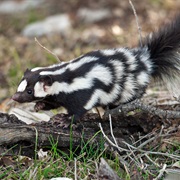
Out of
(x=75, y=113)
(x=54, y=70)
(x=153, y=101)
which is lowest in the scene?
(x=153, y=101)

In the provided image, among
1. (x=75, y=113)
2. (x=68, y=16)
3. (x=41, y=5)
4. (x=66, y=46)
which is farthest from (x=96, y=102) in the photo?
(x=41, y=5)

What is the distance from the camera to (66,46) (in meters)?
9.60

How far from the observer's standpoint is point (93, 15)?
1068 centimetres

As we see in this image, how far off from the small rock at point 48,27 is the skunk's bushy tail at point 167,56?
5400 mm

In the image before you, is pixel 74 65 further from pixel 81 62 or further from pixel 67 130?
pixel 67 130

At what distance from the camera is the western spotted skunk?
4.50m

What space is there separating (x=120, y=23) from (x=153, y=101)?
4.88 metres

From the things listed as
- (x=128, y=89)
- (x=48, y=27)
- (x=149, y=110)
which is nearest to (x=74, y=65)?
(x=128, y=89)

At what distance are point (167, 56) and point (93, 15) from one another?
5971 millimetres

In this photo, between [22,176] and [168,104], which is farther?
[168,104]

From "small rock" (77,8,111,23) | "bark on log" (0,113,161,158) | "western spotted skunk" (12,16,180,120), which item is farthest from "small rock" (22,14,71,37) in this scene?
"bark on log" (0,113,161,158)

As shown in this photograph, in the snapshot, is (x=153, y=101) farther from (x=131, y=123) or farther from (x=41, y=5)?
(x=41, y=5)

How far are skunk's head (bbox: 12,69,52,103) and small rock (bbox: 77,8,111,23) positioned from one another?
19.9 ft

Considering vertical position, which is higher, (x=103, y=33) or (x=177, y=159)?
(x=177, y=159)
